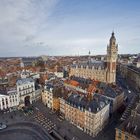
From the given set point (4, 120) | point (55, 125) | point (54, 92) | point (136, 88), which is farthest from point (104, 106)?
point (136, 88)

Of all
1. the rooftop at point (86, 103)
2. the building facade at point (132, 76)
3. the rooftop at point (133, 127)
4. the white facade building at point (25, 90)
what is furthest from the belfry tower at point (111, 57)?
the rooftop at point (133, 127)

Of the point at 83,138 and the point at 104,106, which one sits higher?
the point at 104,106

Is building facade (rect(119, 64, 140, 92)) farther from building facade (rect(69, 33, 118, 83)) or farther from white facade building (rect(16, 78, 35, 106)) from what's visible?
white facade building (rect(16, 78, 35, 106))

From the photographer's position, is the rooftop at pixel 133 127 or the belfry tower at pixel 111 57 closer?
the rooftop at pixel 133 127

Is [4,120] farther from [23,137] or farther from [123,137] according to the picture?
[123,137]

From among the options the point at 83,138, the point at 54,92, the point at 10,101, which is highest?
the point at 54,92

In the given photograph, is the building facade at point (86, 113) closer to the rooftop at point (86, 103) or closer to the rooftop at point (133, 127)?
the rooftop at point (86, 103)

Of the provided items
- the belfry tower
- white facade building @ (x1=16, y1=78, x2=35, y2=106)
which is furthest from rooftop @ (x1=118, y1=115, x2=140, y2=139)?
the belfry tower

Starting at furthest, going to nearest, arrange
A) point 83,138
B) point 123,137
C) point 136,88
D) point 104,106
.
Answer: point 136,88 → point 104,106 → point 83,138 → point 123,137
